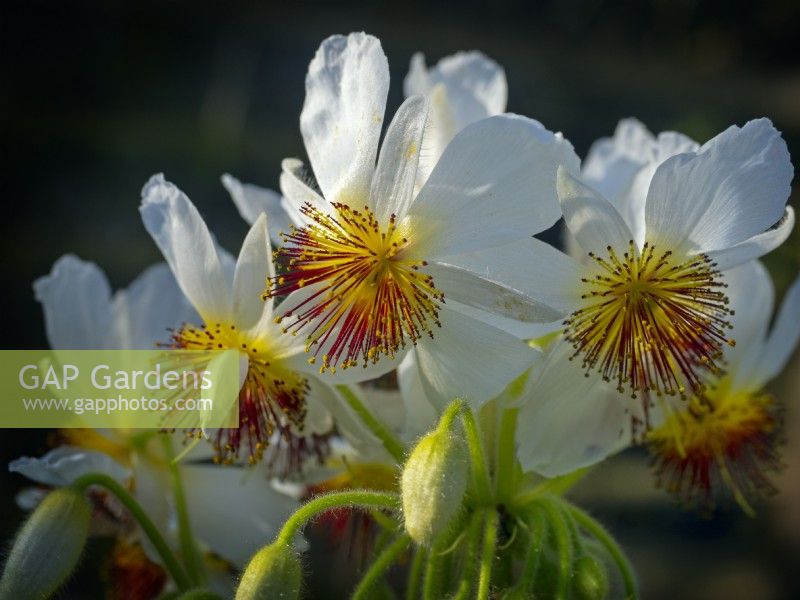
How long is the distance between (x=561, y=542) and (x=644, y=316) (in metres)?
0.14

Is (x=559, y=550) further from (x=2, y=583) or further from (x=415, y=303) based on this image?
(x=2, y=583)

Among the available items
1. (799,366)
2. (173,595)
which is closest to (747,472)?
(173,595)

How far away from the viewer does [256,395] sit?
0.61m

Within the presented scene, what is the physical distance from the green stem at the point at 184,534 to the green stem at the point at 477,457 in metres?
0.20

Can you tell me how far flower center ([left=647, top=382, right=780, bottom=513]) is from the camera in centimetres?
69

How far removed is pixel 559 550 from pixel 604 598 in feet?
0.11

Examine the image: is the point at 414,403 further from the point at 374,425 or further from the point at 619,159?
the point at 619,159

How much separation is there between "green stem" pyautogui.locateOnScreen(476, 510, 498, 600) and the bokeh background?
5.62ft

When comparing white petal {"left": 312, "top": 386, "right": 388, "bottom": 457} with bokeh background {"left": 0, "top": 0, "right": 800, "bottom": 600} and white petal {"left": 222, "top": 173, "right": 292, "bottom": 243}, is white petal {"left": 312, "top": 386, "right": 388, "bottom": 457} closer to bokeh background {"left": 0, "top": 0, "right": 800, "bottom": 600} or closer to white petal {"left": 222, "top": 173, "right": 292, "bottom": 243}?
white petal {"left": 222, "top": 173, "right": 292, "bottom": 243}

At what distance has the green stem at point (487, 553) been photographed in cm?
50

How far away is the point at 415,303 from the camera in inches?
21.5

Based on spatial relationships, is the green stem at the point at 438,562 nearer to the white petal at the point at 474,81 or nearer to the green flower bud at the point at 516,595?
the green flower bud at the point at 516,595

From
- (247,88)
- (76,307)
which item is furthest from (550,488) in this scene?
(247,88)

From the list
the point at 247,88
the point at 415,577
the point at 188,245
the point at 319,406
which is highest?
the point at 247,88
